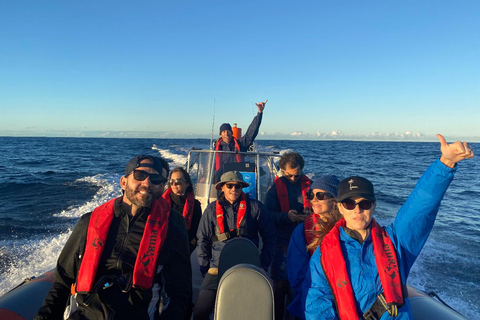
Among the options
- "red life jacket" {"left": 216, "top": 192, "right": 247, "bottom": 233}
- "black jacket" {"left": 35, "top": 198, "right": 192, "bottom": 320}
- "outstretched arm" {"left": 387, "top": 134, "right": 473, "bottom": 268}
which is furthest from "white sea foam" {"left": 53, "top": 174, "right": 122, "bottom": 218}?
"outstretched arm" {"left": 387, "top": 134, "right": 473, "bottom": 268}

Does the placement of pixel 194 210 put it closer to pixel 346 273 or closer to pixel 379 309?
pixel 346 273

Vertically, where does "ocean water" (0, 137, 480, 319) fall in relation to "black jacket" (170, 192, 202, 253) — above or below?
below

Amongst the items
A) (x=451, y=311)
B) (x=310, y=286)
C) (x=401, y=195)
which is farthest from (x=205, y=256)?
(x=401, y=195)

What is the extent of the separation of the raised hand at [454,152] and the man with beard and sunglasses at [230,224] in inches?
68.0

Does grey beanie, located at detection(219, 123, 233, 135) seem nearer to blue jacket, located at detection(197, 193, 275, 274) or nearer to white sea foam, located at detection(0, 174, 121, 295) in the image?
blue jacket, located at detection(197, 193, 275, 274)

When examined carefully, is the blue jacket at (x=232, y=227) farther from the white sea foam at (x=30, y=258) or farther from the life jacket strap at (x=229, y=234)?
the white sea foam at (x=30, y=258)

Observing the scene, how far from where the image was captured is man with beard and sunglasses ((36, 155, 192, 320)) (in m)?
1.69

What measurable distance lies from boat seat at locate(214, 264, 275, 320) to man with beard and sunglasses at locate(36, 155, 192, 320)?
21.1 inches

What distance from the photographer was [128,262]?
1777 mm

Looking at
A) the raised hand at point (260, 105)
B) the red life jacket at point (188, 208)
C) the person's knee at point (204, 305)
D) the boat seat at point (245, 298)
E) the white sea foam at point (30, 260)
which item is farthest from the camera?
the raised hand at point (260, 105)

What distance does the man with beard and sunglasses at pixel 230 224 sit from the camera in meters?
2.79

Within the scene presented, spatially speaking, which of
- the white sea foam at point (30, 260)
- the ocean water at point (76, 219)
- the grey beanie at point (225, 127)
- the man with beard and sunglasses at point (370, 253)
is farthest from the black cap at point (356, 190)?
the white sea foam at point (30, 260)

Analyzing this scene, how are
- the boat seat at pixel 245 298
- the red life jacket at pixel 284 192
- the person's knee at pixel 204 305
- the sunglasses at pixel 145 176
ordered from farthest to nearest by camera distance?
the red life jacket at pixel 284 192, the person's knee at pixel 204 305, the sunglasses at pixel 145 176, the boat seat at pixel 245 298

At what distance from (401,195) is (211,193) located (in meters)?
10.2
